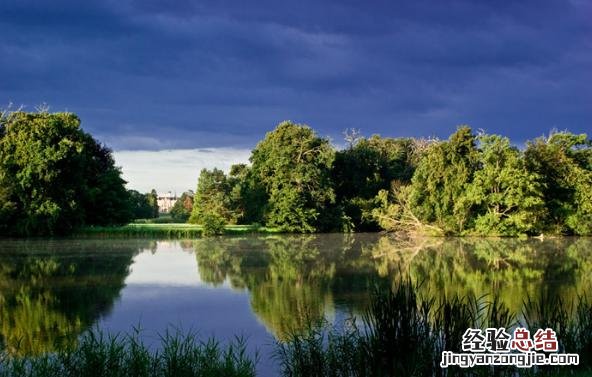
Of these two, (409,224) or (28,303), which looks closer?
(28,303)

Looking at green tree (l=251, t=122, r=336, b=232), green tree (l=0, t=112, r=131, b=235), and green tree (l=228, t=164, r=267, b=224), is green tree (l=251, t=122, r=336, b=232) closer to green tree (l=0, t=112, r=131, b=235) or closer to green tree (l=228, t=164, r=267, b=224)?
green tree (l=228, t=164, r=267, b=224)

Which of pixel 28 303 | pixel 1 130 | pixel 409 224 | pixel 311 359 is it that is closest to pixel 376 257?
pixel 28 303

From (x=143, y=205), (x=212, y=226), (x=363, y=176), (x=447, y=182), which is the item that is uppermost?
(x=363, y=176)

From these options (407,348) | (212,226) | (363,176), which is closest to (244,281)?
(407,348)

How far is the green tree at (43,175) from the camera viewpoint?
3744 centimetres

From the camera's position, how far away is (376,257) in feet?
76.9

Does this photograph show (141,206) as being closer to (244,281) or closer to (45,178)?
(45,178)

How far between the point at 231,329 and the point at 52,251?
18539mm

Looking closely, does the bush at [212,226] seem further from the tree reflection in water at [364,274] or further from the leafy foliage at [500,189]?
the leafy foliage at [500,189]

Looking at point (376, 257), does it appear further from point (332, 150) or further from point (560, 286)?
point (332, 150)

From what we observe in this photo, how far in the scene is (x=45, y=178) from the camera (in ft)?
123

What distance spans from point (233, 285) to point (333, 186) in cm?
3325

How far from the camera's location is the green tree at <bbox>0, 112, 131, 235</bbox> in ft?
123

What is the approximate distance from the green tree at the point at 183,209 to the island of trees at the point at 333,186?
53.8 ft
